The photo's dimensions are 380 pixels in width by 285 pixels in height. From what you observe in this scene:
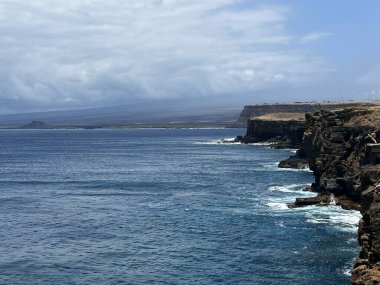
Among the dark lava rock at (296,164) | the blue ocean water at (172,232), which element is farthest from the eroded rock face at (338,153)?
the dark lava rock at (296,164)

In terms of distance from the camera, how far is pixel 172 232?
211 feet

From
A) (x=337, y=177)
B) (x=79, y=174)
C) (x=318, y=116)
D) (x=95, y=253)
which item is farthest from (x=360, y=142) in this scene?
(x=79, y=174)

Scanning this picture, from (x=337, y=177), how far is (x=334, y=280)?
1459 inches

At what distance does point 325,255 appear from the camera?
178 feet

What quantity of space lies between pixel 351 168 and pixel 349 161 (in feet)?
8.58

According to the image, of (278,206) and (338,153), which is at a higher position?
(338,153)

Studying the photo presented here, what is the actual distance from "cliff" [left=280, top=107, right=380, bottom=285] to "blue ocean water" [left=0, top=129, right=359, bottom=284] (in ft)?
13.9

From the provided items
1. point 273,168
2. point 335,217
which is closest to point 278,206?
point 335,217

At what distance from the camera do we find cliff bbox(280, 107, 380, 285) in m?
43.1

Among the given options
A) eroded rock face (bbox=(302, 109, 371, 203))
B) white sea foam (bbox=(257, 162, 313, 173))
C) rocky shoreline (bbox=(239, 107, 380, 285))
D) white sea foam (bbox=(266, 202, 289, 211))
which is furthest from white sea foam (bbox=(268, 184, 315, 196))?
white sea foam (bbox=(257, 162, 313, 173))

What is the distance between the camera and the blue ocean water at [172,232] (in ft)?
165

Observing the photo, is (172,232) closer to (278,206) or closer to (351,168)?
(278,206)

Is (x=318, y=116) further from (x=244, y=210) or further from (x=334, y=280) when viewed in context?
(x=334, y=280)

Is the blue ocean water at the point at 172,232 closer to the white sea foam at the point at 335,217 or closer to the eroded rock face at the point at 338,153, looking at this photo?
the white sea foam at the point at 335,217
